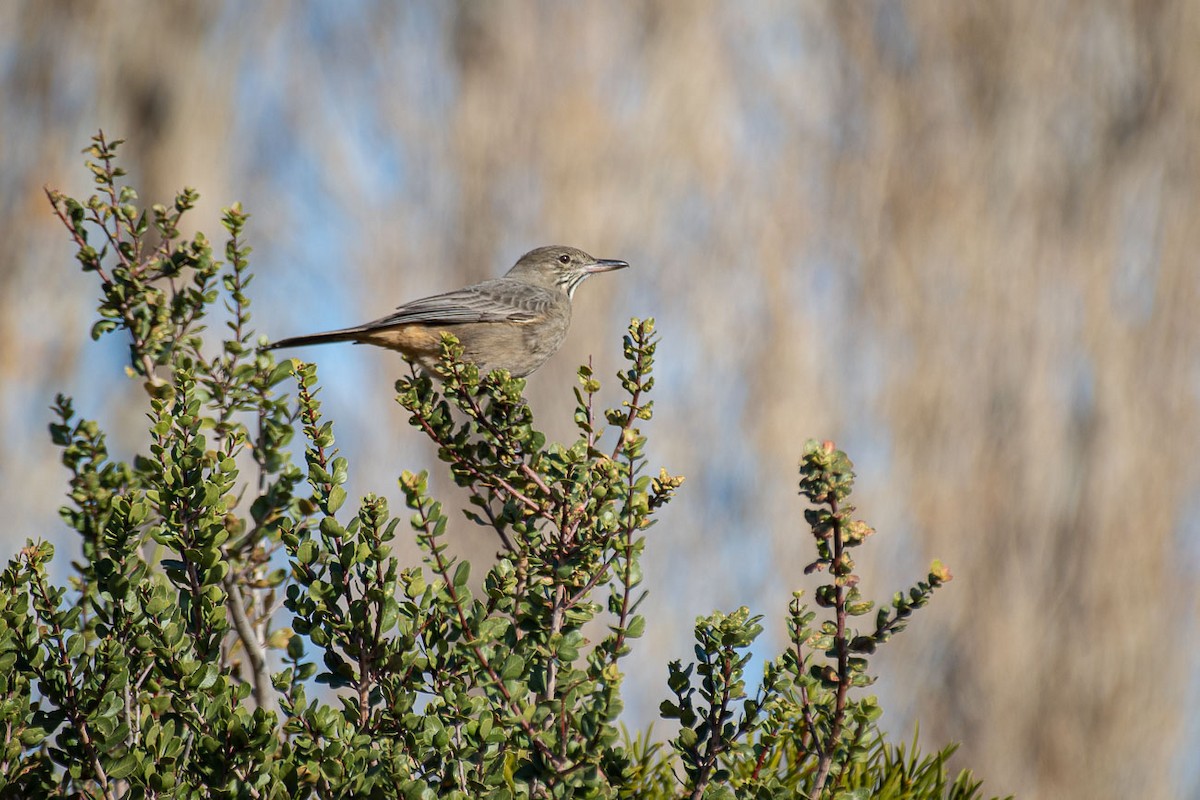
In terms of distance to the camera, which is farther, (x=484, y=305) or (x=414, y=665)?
(x=484, y=305)

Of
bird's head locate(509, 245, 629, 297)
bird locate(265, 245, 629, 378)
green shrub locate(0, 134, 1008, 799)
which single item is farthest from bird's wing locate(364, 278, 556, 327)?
green shrub locate(0, 134, 1008, 799)

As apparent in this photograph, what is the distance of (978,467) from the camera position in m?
7.29

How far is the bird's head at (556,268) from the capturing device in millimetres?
5641

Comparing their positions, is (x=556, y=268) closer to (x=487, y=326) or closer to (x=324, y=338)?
(x=487, y=326)

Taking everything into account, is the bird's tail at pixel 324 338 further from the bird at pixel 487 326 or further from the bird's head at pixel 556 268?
the bird's head at pixel 556 268

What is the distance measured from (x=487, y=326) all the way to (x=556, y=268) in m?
0.82

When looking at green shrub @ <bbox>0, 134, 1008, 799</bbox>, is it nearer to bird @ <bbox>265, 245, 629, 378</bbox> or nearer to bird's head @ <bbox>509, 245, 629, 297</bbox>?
bird @ <bbox>265, 245, 629, 378</bbox>

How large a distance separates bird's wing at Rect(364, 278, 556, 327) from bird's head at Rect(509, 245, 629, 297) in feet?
1.04

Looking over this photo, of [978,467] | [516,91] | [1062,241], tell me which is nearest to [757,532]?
[978,467]

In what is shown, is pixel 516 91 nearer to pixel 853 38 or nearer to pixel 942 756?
pixel 853 38

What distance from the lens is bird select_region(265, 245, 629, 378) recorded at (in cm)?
452

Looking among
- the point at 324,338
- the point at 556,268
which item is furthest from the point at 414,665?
the point at 556,268

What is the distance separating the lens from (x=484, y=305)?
197 inches

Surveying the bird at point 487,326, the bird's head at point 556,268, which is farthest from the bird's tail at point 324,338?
the bird's head at point 556,268
